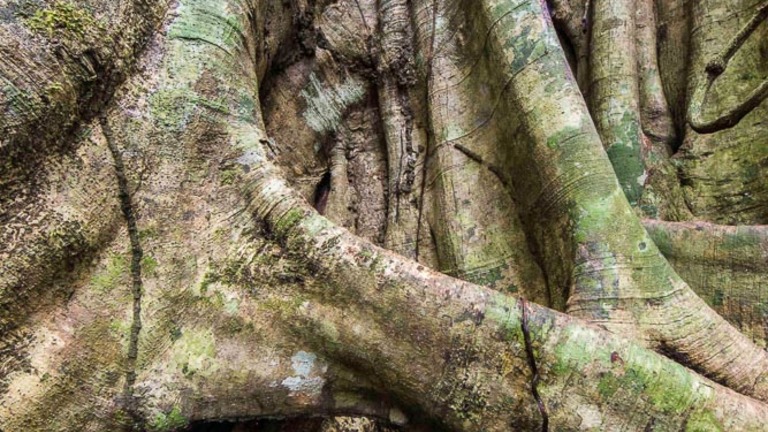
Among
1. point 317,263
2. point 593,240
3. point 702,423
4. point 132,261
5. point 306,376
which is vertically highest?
point 593,240

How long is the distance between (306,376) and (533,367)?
0.62 m

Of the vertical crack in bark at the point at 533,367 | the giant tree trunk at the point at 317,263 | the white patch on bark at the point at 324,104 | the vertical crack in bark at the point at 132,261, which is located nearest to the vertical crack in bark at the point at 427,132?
the giant tree trunk at the point at 317,263

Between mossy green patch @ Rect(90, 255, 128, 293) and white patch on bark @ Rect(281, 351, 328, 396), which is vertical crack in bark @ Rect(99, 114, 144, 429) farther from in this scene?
white patch on bark @ Rect(281, 351, 328, 396)

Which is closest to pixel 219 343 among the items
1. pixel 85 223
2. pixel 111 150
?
pixel 85 223

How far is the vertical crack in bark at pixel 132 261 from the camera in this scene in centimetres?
168

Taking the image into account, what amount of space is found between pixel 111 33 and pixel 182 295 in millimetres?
782

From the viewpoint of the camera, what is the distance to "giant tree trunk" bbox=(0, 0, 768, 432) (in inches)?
65.2

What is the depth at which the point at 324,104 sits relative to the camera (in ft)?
9.71

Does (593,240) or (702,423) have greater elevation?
(593,240)

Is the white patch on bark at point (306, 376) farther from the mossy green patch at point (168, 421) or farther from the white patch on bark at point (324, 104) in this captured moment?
the white patch on bark at point (324, 104)

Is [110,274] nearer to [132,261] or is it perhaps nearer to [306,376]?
[132,261]

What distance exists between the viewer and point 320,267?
5.90ft

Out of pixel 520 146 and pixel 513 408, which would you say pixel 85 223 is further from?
pixel 520 146

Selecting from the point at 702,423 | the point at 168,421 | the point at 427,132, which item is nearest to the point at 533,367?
the point at 702,423
